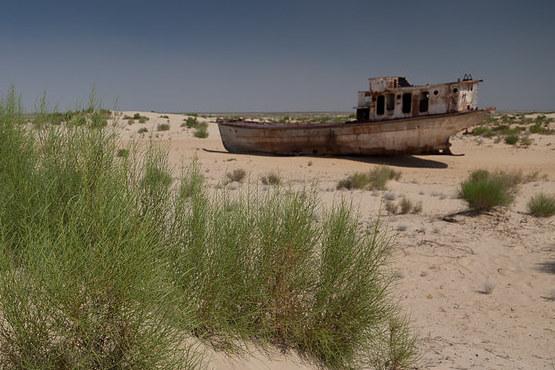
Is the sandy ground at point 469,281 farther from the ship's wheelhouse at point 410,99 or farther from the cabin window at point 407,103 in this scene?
the cabin window at point 407,103

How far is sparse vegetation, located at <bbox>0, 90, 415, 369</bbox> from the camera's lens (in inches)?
84.7

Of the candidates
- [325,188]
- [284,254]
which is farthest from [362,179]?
[284,254]

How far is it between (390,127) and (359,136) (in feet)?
4.11

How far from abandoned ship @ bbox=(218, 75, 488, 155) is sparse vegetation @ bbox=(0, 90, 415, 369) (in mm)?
14006

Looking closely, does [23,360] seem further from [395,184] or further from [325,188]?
[395,184]

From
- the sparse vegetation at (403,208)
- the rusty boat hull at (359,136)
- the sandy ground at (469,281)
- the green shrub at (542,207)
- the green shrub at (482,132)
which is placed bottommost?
the sandy ground at (469,281)

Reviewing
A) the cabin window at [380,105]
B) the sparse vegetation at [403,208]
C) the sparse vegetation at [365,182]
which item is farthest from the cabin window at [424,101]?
the sparse vegetation at [403,208]

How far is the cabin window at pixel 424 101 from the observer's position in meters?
17.0

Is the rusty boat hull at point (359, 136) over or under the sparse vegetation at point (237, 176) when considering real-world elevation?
over

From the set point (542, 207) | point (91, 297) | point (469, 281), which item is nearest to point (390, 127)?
point (542, 207)

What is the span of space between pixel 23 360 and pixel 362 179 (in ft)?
35.8

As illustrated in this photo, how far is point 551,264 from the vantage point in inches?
262

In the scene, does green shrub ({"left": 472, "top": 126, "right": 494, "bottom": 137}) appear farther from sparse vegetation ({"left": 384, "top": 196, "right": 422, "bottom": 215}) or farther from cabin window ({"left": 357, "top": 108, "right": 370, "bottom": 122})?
sparse vegetation ({"left": 384, "top": 196, "right": 422, "bottom": 215})

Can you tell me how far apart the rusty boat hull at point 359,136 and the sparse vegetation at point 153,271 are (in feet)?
45.8
